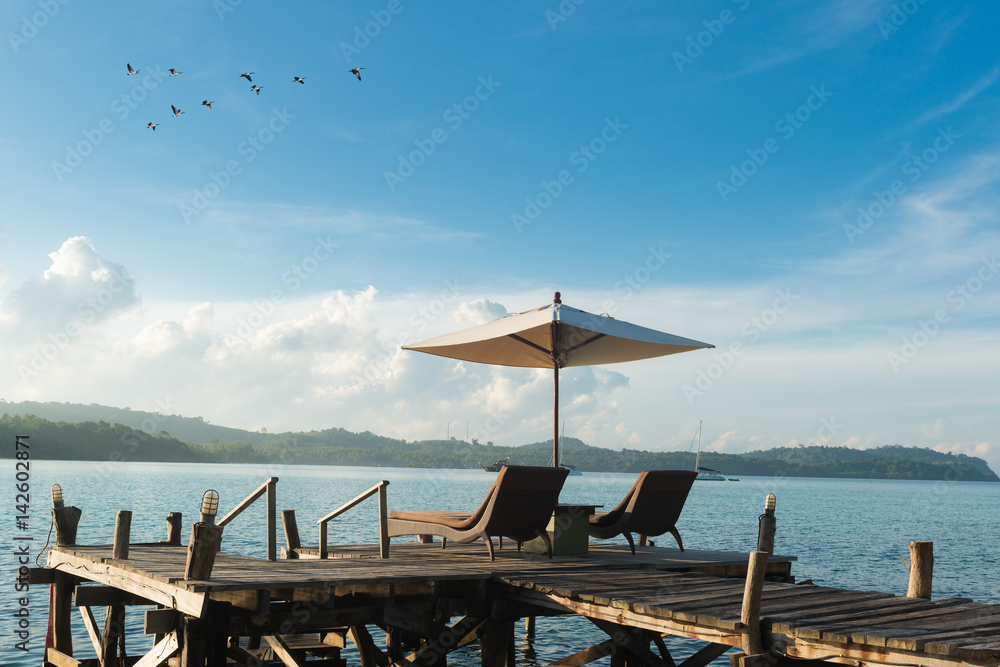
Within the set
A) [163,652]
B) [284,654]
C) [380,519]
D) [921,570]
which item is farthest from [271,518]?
[921,570]

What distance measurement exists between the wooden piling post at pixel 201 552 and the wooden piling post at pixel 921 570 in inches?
214

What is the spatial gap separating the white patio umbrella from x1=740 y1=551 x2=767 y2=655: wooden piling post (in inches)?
163

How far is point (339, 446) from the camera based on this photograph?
129750mm

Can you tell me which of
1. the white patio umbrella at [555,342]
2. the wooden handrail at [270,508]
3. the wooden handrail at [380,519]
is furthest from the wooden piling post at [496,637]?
the white patio umbrella at [555,342]

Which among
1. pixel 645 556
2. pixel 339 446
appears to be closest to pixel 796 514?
pixel 645 556

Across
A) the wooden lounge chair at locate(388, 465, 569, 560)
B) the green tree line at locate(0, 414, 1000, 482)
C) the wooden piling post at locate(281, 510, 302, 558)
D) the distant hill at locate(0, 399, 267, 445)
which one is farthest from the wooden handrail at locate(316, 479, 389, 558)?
the distant hill at locate(0, 399, 267, 445)

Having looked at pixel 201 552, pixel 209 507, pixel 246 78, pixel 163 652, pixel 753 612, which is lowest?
pixel 163 652

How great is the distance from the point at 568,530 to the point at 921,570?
350 cm

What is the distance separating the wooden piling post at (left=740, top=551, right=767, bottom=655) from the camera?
5168 mm

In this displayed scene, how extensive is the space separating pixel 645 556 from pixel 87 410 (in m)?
139

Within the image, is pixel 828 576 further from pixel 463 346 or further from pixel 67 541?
pixel 67 541

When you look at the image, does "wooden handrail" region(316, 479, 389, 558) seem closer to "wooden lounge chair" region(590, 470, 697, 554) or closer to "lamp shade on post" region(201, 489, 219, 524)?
"lamp shade on post" region(201, 489, 219, 524)

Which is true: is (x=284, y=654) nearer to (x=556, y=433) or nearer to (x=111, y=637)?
(x=111, y=637)

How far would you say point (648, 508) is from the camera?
30.0ft
